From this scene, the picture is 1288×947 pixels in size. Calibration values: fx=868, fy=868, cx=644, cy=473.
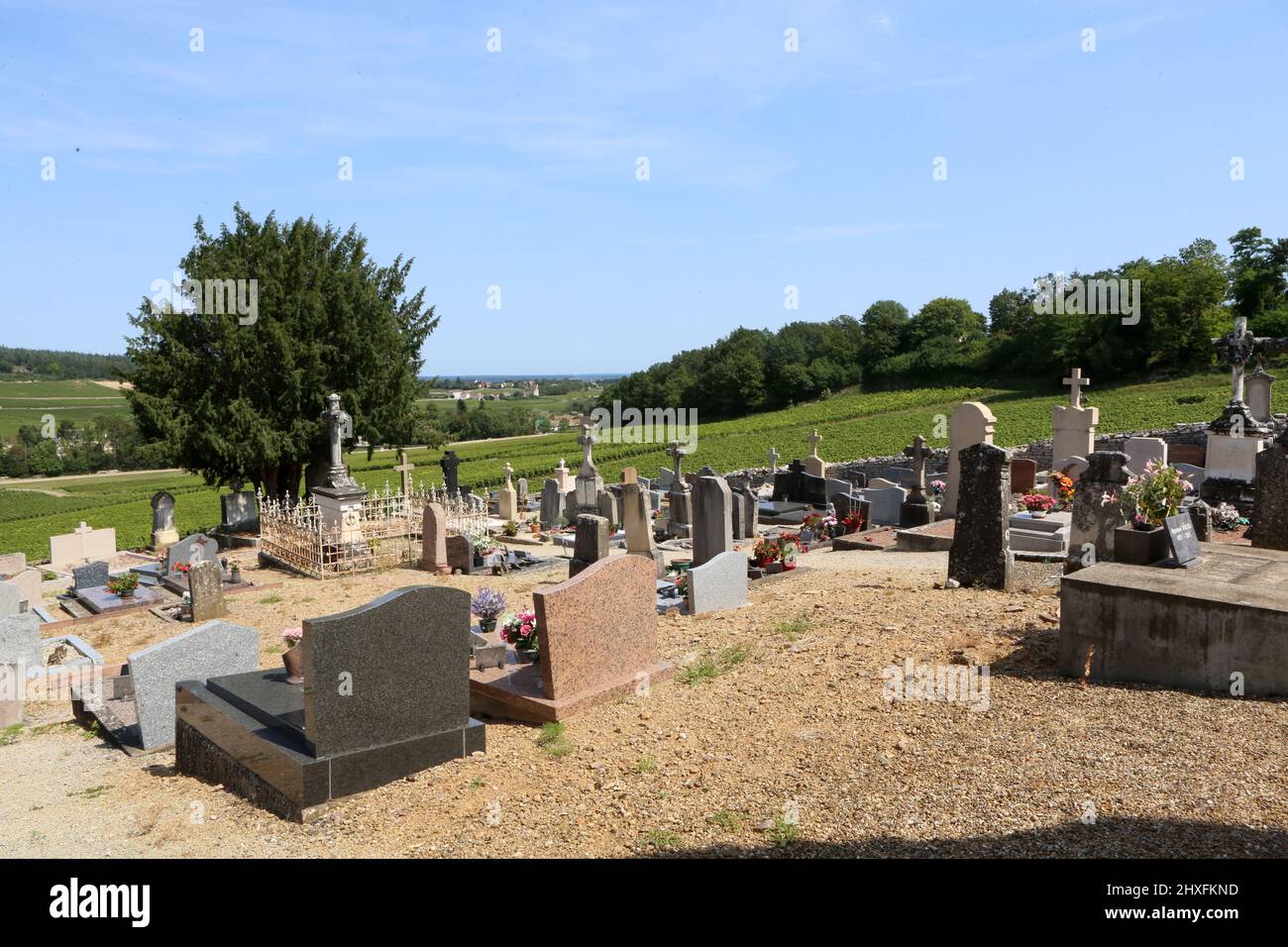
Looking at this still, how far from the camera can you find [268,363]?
23.6m

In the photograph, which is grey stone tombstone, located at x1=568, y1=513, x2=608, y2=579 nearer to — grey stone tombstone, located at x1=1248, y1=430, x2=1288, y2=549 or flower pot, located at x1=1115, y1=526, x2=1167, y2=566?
flower pot, located at x1=1115, y1=526, x2=1167, y2=566

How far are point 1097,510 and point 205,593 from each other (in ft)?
42.1

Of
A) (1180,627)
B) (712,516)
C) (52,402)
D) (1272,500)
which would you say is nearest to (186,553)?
(712,516)

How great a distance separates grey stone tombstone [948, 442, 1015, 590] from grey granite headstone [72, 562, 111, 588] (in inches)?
569

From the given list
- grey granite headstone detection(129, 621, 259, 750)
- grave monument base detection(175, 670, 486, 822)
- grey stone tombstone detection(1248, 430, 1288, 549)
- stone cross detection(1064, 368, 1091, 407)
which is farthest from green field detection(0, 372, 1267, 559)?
grey stone tombstone detection(1248, 430, 1288, 549)

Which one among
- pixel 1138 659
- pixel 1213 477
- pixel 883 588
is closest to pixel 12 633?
pixel 883 588

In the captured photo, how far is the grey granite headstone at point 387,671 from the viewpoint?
18.7 feet

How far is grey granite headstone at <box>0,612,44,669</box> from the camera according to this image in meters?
9.47

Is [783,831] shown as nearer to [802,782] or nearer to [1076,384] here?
[802,782]

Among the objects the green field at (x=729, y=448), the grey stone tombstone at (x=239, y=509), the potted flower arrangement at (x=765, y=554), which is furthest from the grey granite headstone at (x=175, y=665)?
the green field at (x=729, y=448)

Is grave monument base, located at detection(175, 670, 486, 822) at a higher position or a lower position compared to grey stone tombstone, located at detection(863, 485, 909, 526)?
lower

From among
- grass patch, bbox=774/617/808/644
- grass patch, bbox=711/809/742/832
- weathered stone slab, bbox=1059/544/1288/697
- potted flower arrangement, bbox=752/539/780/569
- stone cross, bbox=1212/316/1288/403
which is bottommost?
grass patch, bbox=711/809/742/832

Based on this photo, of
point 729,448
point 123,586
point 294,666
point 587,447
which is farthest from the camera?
point 729,448

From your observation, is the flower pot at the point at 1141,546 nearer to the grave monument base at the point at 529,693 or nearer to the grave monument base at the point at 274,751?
the grave monument base at the point at 529,693
